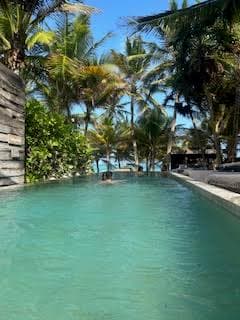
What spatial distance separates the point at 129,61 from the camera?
109 feet

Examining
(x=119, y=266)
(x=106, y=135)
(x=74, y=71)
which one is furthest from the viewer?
(x=106, y=135)

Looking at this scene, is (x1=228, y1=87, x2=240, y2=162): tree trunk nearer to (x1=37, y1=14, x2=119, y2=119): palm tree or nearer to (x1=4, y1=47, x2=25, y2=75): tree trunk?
(x1=37, y1=14, x2=119, y2=119): palm tree

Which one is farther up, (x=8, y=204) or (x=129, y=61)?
(x=129, y=61)

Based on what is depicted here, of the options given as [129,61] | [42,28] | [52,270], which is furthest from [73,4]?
[129,61]

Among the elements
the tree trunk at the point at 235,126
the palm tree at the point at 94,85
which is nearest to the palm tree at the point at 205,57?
the tree trunk at the point at 235,126

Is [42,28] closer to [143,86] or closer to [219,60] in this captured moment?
[219,60]

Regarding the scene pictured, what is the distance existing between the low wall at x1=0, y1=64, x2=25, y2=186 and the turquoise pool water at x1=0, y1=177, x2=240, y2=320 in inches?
211

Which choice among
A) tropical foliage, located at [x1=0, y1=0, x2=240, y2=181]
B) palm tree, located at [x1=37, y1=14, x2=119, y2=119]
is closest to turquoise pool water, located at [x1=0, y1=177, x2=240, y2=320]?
tropical foliage, located at [x1=0, y1=0, x2=240, y2=181]

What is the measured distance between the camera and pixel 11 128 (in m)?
12.6

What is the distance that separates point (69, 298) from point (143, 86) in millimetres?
31906

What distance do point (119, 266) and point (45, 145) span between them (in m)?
11.9

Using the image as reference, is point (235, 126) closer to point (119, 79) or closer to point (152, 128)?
point (119, 79)

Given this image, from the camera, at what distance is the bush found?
581 inches

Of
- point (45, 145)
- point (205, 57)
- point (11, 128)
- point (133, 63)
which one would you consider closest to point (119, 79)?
point (133, 63)
